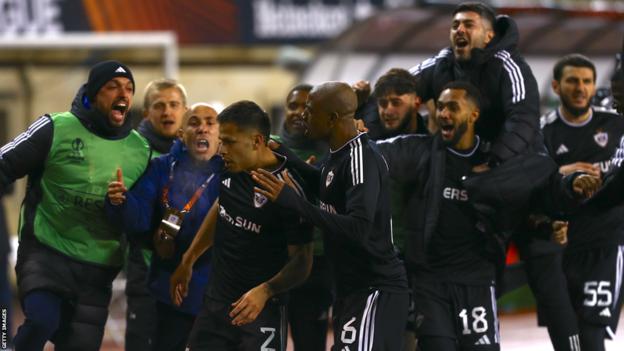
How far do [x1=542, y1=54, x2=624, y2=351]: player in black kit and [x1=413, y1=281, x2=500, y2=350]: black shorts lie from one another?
5.76ft

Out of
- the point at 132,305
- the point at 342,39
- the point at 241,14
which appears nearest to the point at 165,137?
the point at 132,305

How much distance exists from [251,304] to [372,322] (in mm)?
Result: 642

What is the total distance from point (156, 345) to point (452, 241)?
1.92 meters

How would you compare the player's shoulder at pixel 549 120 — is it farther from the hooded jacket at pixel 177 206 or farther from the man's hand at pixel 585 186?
the hooded jacket at pixel 177 206

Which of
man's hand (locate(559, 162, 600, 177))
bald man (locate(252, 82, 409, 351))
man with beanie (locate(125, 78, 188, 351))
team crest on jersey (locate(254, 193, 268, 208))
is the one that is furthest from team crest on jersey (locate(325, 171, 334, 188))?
man's hand (locate(559, 162, 600, 177))

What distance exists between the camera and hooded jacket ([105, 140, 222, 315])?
8.32m

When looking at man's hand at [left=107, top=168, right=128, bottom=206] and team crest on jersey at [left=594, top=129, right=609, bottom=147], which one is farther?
team crest on jersey at [left=594, top=129, right=609, bottom=147]

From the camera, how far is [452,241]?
8242mm

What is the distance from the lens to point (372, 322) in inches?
287

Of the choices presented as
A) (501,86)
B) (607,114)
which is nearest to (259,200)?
(501,86)

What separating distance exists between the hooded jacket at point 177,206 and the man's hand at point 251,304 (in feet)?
3.87

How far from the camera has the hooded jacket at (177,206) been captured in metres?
8.32

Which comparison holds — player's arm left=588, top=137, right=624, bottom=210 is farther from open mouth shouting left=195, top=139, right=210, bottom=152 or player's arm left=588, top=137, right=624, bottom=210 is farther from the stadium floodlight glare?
the stadium floodlight glare

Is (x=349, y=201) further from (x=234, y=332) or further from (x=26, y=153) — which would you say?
(x=26, y=153)
